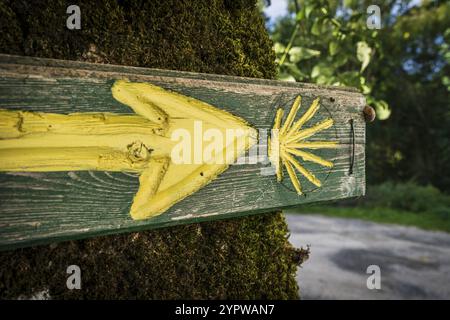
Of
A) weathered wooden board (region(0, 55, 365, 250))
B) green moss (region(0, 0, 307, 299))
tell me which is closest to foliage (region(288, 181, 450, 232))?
green moss (region(0, 0, 307, 299))

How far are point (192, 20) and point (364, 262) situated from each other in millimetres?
5265

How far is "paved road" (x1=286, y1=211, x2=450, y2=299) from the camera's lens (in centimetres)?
448

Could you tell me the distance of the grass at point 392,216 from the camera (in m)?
8.05

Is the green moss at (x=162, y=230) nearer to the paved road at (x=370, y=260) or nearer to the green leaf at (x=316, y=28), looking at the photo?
the green leaf at (x=316, y=28)

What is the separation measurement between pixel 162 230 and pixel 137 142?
0.29 m

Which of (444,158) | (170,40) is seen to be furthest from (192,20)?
(444,158)

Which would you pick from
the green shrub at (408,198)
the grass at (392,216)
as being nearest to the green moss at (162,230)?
the grass at (392,216)

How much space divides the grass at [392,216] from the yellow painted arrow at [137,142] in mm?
7674

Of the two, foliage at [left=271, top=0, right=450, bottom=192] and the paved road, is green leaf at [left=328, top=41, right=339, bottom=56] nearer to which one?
the paved road

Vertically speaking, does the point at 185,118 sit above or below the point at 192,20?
below

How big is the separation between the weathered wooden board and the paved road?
12.2ft

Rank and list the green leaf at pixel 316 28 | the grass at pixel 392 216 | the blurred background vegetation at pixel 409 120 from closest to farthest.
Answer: the green leaf at pixel 316 28
the grass at pixel 392 216
the blurred background vegetation at pixel 409 120

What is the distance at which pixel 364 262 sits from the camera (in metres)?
5.56
